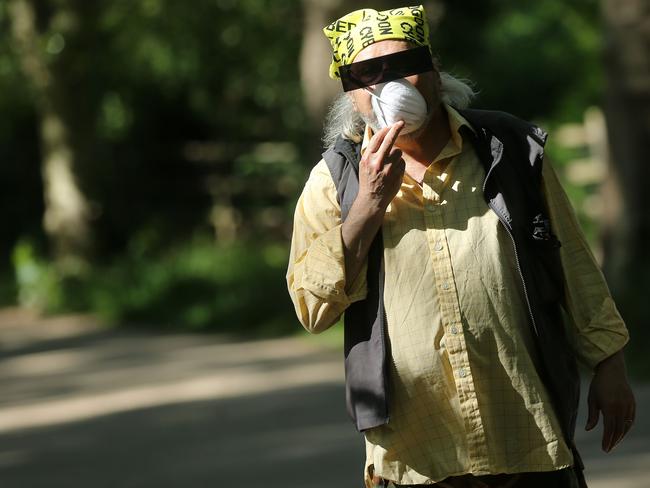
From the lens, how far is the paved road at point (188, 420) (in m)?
7.50

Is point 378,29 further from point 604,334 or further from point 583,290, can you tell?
point 604,334

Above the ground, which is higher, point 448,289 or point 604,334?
point 448,289

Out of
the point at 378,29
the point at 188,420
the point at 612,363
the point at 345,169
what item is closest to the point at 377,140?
the point at 345,169

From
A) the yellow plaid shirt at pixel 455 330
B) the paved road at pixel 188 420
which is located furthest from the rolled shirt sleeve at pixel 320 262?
the paved road at pixel 188 420

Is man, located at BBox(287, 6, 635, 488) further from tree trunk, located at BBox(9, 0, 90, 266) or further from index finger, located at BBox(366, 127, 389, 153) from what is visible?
tree trunk, located at BBox(9, 0, 90, 266)

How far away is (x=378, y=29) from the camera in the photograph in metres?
3.32

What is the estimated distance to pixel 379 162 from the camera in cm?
316

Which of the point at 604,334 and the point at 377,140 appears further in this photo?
the point at 604,334

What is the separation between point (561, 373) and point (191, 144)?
23.1 meters

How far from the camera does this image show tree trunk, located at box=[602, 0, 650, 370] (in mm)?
10906

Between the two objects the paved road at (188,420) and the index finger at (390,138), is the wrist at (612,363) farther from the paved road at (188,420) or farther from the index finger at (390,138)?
the paved road at (188,420)

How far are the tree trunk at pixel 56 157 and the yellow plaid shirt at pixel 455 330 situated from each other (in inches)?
631

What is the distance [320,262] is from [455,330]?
1.20 ft

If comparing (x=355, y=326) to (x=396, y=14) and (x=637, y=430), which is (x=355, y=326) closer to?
(x=396, y=14)
